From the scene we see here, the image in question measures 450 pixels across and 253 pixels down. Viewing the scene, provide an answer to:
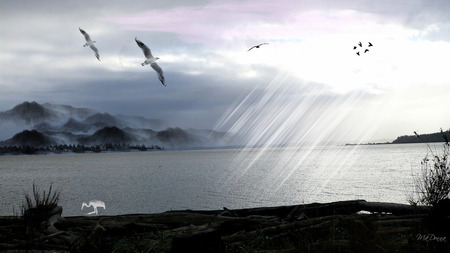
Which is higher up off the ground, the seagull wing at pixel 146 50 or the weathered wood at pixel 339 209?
the seagull wing at pixel 146 50

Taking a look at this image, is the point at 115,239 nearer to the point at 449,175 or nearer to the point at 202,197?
the point at 449,175

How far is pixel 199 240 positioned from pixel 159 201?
171ft

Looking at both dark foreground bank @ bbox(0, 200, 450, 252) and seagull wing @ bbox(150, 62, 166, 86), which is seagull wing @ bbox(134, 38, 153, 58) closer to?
seagull wing @ bbox(150, 62, 166, 86)

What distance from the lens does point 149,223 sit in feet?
37.4

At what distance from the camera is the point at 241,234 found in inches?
376

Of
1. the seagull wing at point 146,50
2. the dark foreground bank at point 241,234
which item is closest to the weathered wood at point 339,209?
the dark foreground bank at point 241,234

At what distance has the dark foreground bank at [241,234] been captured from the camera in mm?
7996

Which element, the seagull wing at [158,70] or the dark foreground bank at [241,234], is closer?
the dark foreground bank at [241,234]

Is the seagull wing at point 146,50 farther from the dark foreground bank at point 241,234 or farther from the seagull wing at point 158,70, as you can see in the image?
the dark foreground bank at point 241,234

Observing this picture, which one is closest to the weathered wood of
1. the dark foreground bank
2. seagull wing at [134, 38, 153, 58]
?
the dark foreground bank

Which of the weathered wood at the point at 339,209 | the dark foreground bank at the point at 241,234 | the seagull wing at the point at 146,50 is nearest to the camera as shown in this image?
the dark foreground bank at the point at 241,234

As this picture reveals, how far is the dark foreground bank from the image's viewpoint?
26.2 ft

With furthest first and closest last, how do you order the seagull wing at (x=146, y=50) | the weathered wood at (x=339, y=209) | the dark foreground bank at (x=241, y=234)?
the seagull wing at (x=146, y=50) → the weathered wood at (x=339, y=209) → the dark foreground bank at (x=241, y=234)

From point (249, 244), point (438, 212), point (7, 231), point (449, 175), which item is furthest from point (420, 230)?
point (7, 231)
